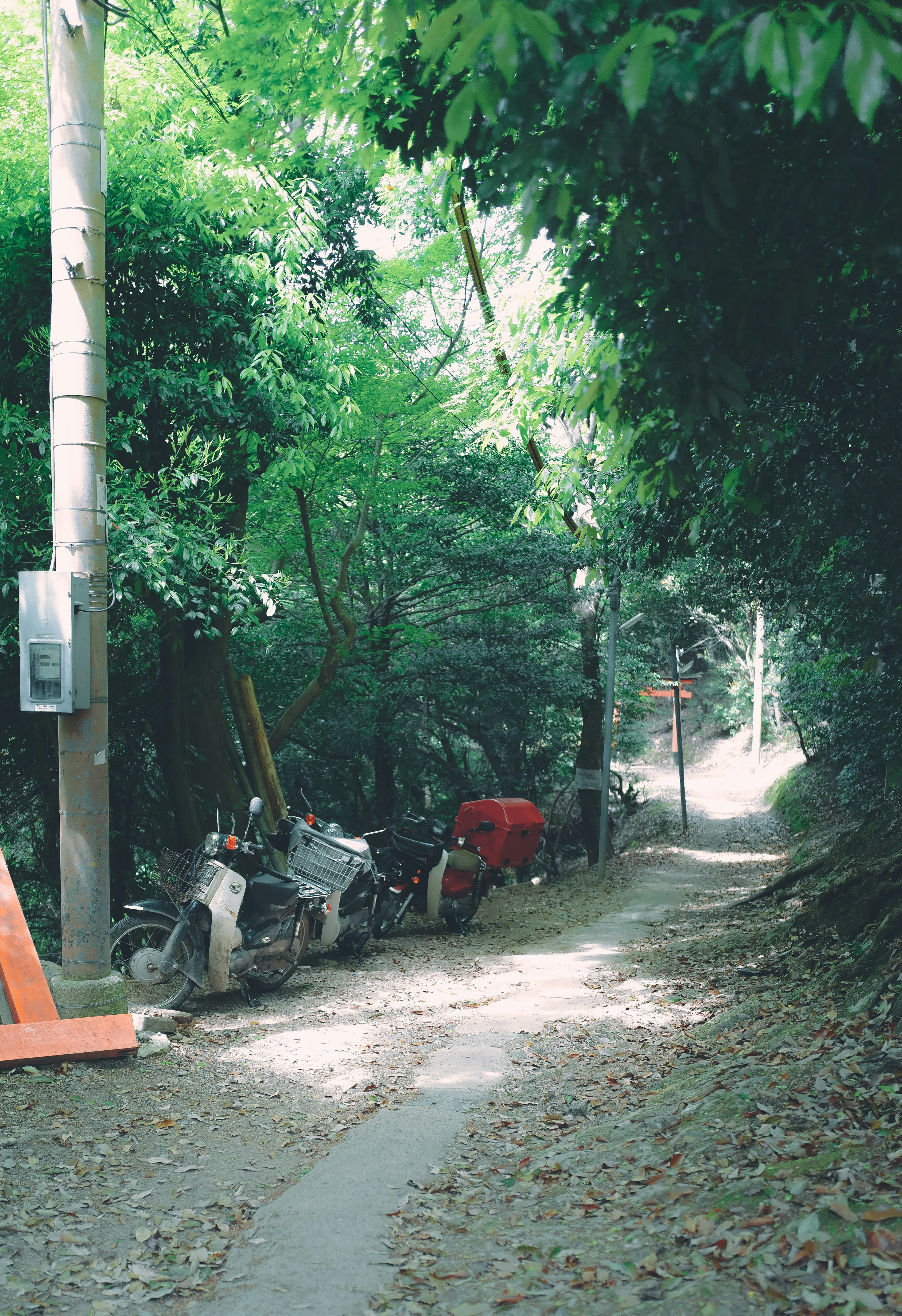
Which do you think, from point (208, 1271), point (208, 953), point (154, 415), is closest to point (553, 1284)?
point (208, 1271)

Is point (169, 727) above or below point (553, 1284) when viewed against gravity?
above

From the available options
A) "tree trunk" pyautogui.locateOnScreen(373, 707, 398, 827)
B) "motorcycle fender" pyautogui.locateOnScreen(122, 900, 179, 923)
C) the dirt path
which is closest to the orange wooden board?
"tree trunk" pyautogui.locateOnScreen(373, 707, 398, 827)

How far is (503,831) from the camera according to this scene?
10.8 m

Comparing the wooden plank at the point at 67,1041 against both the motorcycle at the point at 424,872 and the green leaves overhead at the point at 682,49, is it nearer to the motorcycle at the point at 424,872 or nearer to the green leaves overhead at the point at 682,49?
the motorcycle at the point at 424,872

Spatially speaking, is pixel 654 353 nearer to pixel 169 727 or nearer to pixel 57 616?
pixel 57 616

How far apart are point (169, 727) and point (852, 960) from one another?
7.02 meters

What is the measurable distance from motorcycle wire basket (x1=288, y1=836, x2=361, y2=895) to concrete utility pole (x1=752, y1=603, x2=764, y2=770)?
894 inches

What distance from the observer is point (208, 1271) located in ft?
11.3

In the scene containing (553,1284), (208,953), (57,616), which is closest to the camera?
(553,1284)

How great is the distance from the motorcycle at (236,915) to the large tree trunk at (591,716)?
300 inches

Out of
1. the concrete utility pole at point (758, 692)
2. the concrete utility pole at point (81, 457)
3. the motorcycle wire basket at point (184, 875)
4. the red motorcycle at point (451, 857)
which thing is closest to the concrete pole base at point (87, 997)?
the concrete utility pole at point (81, 457)

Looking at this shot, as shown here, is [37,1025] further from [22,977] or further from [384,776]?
[384,776]

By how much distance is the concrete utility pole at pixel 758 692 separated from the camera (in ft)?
98.1

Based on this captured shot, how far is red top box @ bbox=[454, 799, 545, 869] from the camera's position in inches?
427
